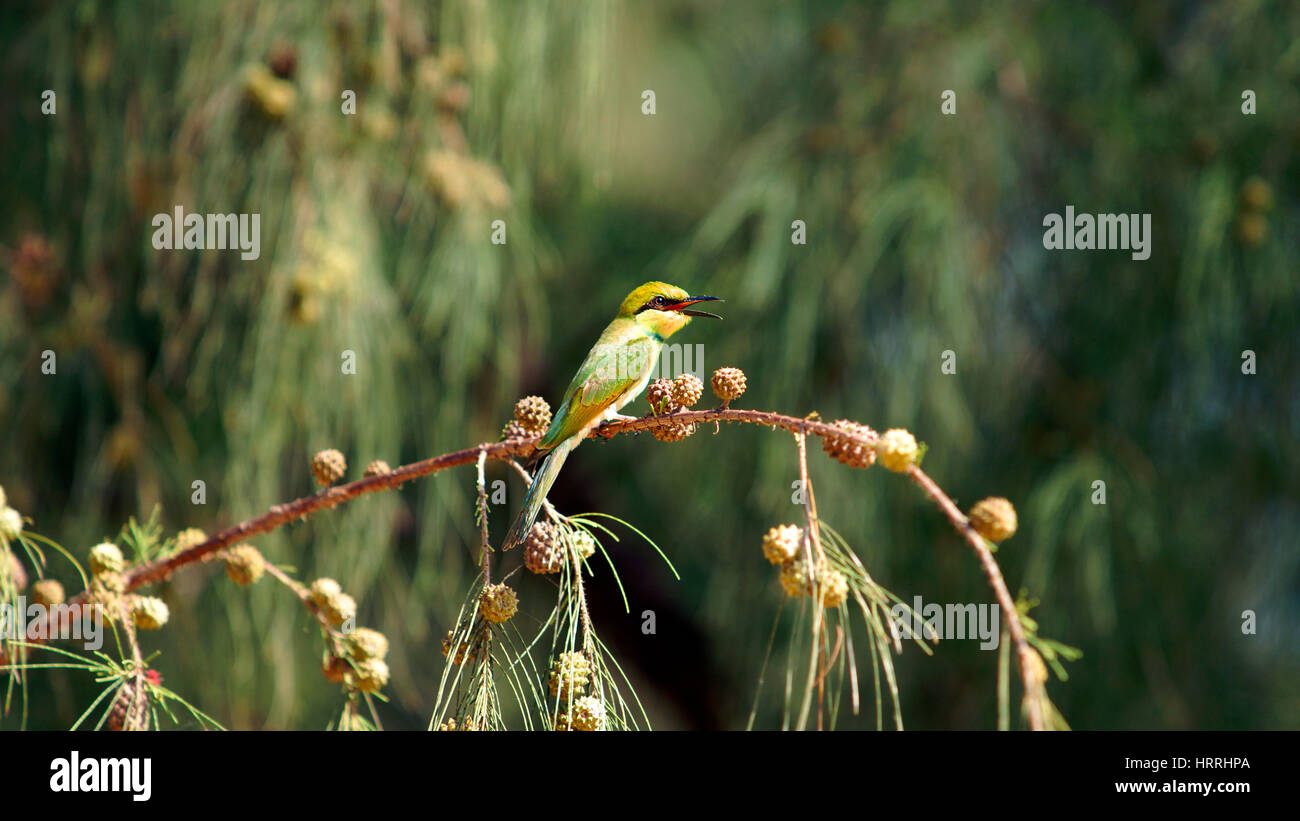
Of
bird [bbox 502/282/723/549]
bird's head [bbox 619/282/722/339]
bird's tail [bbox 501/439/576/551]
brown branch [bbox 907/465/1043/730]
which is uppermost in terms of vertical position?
bird's head [bbox 619/282/722/339]

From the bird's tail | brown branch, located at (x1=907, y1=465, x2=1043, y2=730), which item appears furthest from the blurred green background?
brown branch, located at (x1=907, y1=465, x2=1043, y2=730)

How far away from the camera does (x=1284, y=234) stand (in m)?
1.58

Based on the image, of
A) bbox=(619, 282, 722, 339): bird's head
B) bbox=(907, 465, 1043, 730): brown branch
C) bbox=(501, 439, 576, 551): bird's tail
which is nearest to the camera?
bbox=(907, 465, 1043, 730): brown branch

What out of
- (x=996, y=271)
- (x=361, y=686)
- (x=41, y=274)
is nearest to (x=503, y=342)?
(x=41, y=274)

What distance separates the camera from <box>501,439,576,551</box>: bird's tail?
699mm

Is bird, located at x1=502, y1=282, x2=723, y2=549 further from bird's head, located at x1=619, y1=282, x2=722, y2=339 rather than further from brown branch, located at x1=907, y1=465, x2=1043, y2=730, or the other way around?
brown branch, located at x1=907, y1=465, x2=1043, y2=730

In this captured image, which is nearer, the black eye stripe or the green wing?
the green wing

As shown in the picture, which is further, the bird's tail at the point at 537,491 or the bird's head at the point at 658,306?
the bird's head at the point at 658,306

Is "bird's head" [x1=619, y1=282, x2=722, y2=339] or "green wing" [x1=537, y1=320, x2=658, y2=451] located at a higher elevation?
"bird's head" [x1=619, y1=282, x2=722, y2=339]

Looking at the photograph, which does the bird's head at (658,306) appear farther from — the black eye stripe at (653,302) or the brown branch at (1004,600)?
the brown branch at (1004,600)

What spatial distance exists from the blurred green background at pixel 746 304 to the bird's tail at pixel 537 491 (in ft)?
2.56

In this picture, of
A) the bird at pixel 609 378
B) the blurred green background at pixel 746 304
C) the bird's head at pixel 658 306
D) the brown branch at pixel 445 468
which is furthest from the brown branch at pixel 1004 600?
the blurred green background at pixel 746 304

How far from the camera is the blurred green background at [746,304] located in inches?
58.6

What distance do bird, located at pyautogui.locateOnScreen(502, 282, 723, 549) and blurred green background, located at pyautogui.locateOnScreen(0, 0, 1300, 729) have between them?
2.15 feet
